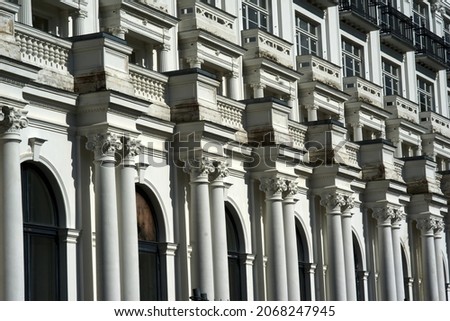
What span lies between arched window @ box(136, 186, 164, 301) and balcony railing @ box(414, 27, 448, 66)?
28377mm

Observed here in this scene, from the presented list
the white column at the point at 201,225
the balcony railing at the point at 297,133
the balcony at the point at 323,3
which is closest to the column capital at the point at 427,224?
the balcony at the point at 323,3

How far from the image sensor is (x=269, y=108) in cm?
4306

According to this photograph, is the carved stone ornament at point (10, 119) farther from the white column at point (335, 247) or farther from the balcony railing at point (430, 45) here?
the balcony railing at point (430, 45)

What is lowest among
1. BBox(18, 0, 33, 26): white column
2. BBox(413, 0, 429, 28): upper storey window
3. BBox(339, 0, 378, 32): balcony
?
BBox(18, 0, 33, 26): white column

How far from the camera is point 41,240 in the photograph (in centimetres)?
3381

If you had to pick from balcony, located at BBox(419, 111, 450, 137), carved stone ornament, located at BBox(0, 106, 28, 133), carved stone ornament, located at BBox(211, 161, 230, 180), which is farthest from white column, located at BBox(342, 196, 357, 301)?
carved stone ornament, located at BBox(0, 106, 28, 133)

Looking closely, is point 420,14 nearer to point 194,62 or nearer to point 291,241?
point 291,241

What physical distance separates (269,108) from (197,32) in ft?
11.1

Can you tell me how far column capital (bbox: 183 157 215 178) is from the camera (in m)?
39.1

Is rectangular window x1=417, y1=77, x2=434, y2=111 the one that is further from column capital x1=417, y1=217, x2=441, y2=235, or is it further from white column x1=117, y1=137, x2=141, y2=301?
white column x1=117, y1=137, x2=141, y2=301

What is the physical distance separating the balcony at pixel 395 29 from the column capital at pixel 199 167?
72.8 ft

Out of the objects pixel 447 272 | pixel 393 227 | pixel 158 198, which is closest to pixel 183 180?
pixel 158 198

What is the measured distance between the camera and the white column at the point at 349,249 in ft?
159

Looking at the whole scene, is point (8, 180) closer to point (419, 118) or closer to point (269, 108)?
point (269, 108)
